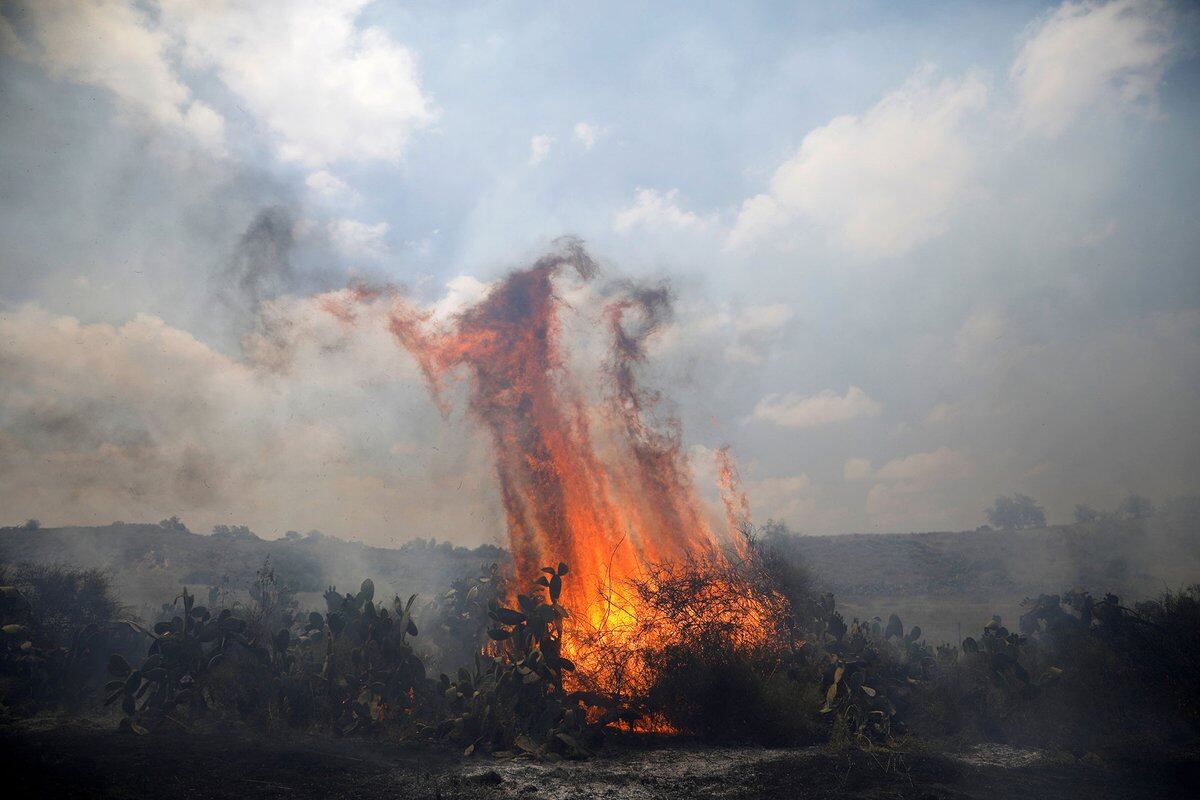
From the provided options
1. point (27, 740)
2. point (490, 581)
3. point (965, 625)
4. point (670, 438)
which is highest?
point (670, 438)

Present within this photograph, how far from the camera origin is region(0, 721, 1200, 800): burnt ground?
30.6 feet

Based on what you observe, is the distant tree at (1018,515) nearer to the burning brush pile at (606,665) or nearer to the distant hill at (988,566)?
the distant hill at (988,566)

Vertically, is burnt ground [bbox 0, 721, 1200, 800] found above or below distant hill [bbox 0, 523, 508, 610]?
below

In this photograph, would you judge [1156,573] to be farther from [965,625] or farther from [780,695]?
[780,695]

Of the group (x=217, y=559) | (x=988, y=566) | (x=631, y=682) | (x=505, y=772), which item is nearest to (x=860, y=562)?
(x=988, y=566)

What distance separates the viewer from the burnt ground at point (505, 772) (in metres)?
9.33

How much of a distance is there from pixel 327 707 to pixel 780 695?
983 centimetres

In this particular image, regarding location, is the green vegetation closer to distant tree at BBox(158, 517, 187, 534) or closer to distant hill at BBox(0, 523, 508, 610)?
distant hill at BBox(0, 523, 508, 610)

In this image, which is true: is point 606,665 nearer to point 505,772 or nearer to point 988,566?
point 505,772

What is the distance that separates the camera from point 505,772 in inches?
426

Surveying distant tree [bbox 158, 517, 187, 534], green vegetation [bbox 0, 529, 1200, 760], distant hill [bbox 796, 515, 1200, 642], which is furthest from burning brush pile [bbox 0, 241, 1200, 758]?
distant tree [bbox 158, 517, 187, 534]

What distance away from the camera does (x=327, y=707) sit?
1345cm

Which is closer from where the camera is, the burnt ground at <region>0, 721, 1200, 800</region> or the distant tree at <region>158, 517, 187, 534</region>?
the burnt ground at <region>0, 721, 1200, 800</region>

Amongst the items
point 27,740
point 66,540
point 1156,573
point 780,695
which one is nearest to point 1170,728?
point 780,695
